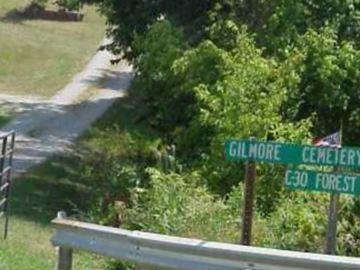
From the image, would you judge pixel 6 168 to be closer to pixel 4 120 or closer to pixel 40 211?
pixel 40 211

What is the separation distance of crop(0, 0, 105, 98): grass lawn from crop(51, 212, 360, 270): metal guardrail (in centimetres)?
2849

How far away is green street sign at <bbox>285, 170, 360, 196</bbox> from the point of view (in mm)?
8812

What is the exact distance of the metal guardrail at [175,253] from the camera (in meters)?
7.91

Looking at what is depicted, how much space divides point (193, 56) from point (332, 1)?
4.10 meters

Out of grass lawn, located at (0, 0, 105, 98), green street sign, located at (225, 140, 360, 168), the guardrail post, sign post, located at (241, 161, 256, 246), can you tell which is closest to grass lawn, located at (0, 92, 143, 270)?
the guardrail post

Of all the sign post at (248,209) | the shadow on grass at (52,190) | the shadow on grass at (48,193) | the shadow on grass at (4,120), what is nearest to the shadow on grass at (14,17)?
the shadow on grass at (4,120)

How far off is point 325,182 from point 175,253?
135 cm

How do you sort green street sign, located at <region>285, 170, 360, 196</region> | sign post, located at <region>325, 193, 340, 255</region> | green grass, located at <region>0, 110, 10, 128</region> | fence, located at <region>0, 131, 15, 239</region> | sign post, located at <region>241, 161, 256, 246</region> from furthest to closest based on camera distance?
green grass, located at <region>0, 110, 10, 128</region> → fence, located at <region>0, 131, 15, 239</region> → sign post, located at <region>241, 161, 256, 246</region> → sign post, located at <region>325, 193, 340, 255</region> → green street sign, located at <region>285, 170, 360, 196</region>

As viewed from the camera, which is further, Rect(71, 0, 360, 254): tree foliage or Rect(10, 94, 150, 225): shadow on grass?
Rect(10, 94, 150, 225): shadow on grass

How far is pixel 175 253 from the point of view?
835cm

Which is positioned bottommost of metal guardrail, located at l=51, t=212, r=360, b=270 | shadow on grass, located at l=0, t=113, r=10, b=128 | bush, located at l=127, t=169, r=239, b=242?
shadow on grass, located at l=0, t=113, r=10, b=128

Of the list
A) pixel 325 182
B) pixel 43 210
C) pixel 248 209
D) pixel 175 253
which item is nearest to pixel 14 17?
pixel 43 210

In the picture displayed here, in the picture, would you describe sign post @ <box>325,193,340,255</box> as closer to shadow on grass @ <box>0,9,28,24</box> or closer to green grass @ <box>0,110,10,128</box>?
green grass @ <box>0,110,10,128</box>

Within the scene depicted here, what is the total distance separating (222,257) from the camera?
8.12 metres
